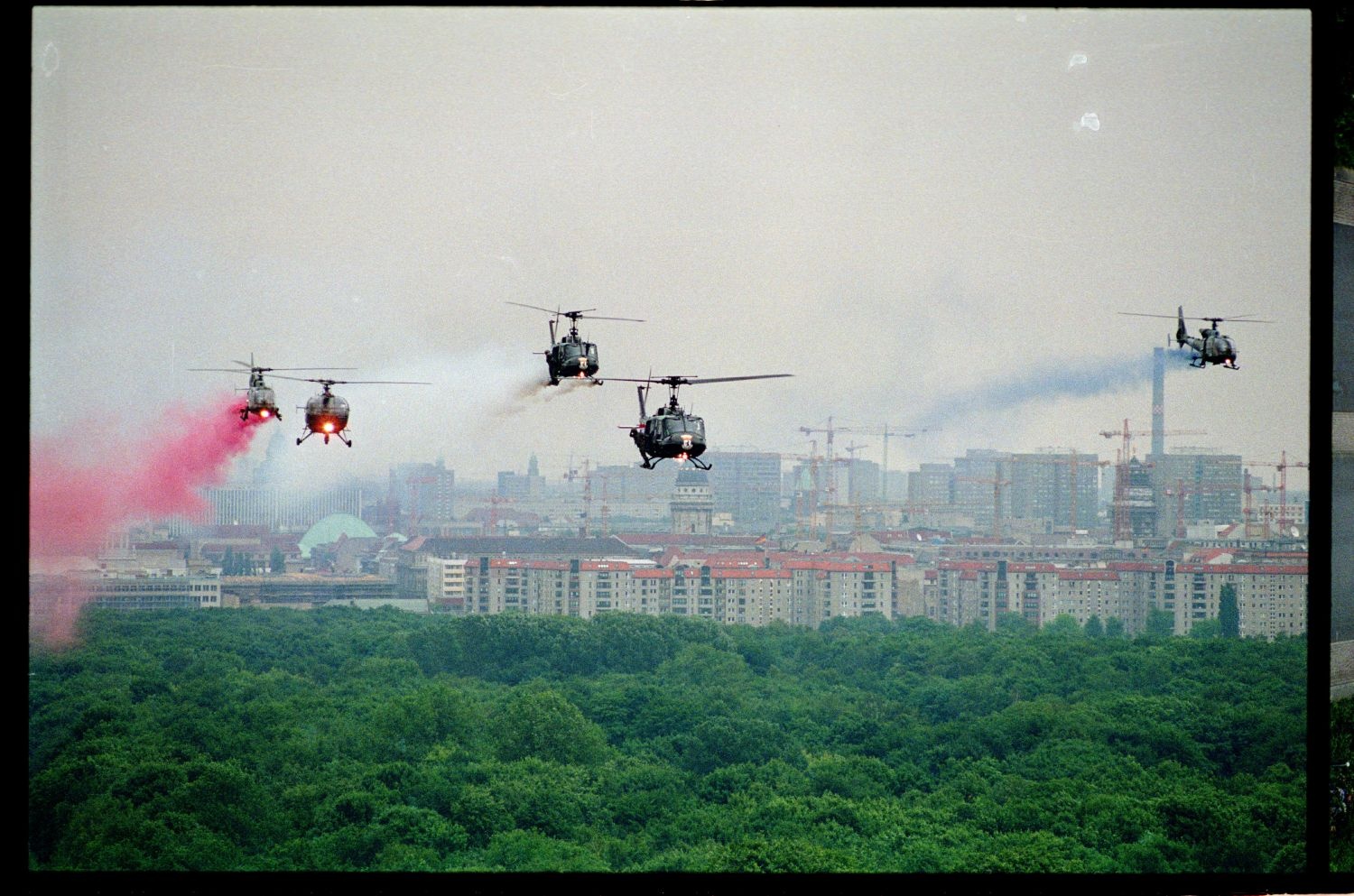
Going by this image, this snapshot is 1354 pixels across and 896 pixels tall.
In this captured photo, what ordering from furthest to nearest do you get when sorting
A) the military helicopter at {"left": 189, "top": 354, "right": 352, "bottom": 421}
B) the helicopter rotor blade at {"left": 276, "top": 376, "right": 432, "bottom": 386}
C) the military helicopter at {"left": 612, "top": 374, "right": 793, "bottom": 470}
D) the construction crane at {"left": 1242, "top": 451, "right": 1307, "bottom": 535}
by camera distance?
the construction crane at {"left": 1242, "top": 451, "right": 1307, "bottom": 535} < the helicopter rotor blade at {"left": 276, "top": 376, "right": 432, "bottom": 386} < the military helicopter at {"left": 189, "top": 354, "right": 352, "bottom": 421} < the military helicopter at {"left": 612, "top": 374, "right": 793, "bottom": 470}

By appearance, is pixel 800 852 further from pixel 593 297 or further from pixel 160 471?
pixel 160 471

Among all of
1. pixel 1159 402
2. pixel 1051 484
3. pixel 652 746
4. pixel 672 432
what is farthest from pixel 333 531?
pixel 1159 402

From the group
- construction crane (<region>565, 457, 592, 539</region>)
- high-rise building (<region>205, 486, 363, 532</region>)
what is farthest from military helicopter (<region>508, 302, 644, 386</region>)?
high-rise building (<region>205, 486, 363, 532</region>)

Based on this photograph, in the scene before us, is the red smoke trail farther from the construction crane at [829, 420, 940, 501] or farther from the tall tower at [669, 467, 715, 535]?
the construction crane at [829, 420, 940, 501]

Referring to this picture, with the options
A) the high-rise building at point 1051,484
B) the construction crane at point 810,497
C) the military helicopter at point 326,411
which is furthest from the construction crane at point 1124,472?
the military helicopter at point 326,411

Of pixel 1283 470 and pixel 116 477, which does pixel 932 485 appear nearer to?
pixel 1283 470

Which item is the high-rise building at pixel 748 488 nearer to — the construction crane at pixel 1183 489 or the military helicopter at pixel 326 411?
the military helicopter at pixel 326 411
